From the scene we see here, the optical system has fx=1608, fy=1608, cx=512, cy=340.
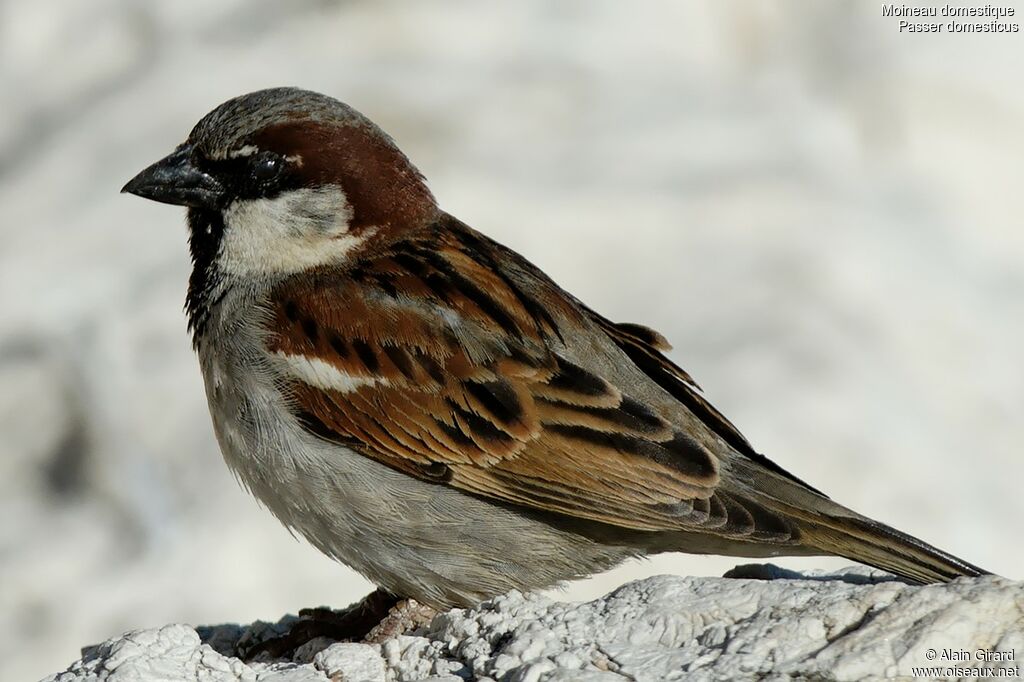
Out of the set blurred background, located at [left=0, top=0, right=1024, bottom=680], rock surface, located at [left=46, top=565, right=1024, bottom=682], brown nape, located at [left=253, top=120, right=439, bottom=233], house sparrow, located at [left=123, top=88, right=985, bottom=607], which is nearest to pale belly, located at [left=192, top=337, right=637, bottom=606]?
house sparrow, located at [left=123, top=88, right=985, bottom=607]

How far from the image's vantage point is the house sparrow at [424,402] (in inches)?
189

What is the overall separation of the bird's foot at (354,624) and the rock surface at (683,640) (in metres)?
0.55

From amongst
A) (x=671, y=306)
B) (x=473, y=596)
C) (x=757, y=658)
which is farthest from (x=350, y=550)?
(x=671, y=306)

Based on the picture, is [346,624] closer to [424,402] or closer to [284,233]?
[424,402]

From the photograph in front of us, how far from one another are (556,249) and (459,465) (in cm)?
360

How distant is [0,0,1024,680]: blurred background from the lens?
23.8 feet

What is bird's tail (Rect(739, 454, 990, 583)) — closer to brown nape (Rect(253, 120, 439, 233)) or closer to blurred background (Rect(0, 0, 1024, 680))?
brown nape (Rect(253, 120, 439, 233))

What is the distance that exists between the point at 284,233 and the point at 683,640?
2179mm

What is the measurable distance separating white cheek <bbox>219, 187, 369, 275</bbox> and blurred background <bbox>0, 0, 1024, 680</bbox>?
2221mm

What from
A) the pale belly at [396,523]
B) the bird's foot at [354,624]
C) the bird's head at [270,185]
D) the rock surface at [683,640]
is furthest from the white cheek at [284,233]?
the rock surface at [683,640]

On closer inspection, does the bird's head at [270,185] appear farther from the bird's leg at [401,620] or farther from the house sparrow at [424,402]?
the bird's leg at [401,620]

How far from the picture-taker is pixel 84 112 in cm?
872

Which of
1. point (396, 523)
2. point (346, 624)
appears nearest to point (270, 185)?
point (396, 523)

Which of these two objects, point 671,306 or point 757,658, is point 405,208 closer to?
point 757,658
